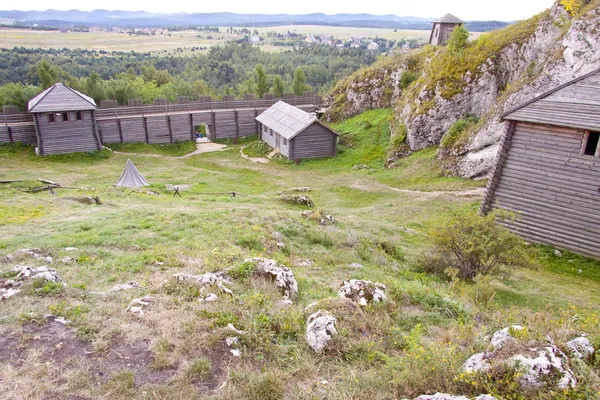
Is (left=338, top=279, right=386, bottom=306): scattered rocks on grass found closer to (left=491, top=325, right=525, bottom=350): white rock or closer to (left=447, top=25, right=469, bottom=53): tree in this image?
(left=491, top=325, right=525, bottom=350): white rock

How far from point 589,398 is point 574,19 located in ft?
86.6

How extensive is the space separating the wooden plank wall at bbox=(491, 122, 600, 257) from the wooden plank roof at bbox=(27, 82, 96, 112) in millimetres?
32999

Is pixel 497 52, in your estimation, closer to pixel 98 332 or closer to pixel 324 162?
pixel 324 162

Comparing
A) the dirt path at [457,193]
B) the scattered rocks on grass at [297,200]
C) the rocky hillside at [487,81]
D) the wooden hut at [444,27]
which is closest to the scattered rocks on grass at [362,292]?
the scattered rocks on grass at [297,200]

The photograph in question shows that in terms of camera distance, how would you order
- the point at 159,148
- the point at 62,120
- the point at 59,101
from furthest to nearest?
the point at 159,148, the point at 62,120, the point at 59,101

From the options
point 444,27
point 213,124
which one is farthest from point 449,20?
point 213,124

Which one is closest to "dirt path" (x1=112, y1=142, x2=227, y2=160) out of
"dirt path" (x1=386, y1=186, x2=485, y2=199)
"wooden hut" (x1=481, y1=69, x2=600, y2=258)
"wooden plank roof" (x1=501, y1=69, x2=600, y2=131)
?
"dirt path" (x1=386, y1=186, x2=485, y2=199)

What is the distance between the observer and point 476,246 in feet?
43.0

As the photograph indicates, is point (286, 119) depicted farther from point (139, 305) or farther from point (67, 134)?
point (139, 305)

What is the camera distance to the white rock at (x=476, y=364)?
5.72 meters

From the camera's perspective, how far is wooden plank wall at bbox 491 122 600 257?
53.3ft

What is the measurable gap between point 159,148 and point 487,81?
3025 cm

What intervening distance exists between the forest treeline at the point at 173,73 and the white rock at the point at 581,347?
4771 cm

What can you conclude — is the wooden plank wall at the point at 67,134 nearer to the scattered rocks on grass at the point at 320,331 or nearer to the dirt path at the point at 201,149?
the dirt path at the point at 201,149
